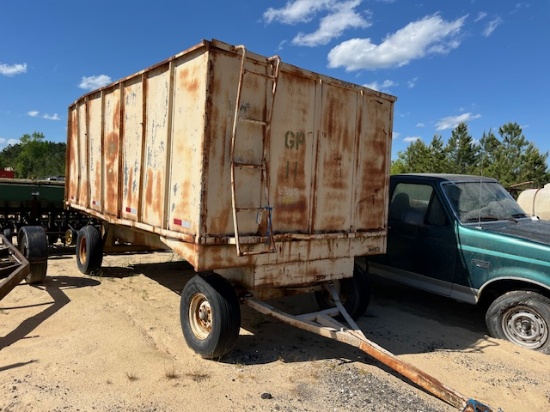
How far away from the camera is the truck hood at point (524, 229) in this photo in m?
4.99

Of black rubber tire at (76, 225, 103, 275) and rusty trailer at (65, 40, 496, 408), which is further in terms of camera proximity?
black rubber tire at (76, 225, 103, 275)

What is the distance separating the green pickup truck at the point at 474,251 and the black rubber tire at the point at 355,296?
905 millimetres

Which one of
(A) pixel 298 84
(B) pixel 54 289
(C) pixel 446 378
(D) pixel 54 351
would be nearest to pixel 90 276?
(B) pixel 54 289

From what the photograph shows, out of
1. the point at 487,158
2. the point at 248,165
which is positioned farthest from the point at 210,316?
the point at 487,158

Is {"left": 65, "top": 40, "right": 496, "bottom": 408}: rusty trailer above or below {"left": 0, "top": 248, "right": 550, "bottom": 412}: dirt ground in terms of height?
above

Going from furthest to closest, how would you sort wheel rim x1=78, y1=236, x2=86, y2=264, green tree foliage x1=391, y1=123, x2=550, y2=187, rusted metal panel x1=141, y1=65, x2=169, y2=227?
green tree foliage x1=391, y1=123, x2=550, y2=187 < wheel rim x1=78, y1=236, x2=86, y2=264 < rusted metal panel x1=141, y1=65, x2=169, y2=227

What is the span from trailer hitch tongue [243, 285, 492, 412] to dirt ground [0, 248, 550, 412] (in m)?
0.35

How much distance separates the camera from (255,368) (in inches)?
165

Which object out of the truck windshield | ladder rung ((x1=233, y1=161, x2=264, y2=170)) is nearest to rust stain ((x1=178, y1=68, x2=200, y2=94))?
ladder rung ((x1=233, y1=161, x2=264, y2=170))

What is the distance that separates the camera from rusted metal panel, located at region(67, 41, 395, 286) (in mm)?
3953

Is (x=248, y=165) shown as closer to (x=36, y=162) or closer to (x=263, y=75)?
(x=263, y=75)

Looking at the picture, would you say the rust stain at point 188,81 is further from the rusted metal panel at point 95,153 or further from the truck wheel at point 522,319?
the truck wheel at point 522,319

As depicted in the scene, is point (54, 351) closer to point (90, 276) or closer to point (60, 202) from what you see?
point (90, 276)

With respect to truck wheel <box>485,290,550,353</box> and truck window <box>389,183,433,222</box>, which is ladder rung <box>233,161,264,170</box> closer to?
truck window <box>389,183,433,222</box>
